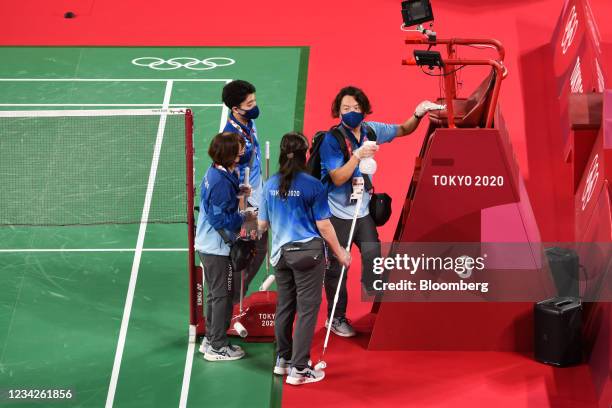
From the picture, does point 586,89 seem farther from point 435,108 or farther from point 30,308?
point 30,308

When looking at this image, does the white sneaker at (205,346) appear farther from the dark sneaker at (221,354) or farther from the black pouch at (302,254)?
the black pouch at (302,254)

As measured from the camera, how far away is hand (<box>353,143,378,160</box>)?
381 inches

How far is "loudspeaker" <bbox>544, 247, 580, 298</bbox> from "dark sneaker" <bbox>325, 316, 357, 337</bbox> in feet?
6.12

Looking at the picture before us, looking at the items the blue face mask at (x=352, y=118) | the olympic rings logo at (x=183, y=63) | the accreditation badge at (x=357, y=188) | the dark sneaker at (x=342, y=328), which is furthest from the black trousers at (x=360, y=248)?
the olympic rings logo at (x=183, y=63)

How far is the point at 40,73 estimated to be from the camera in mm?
15398

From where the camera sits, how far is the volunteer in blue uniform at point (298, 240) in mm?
9234

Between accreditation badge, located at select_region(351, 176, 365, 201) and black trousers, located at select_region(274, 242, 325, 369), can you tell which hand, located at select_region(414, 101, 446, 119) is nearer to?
accreditation badge, located at select_region(351, 176, 365, 201)

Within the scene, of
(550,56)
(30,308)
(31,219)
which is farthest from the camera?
(550,56)

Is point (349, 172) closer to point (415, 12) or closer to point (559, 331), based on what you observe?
point (415, 12)

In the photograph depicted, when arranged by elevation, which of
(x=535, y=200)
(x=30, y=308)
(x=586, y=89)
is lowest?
(x=30, y=308)

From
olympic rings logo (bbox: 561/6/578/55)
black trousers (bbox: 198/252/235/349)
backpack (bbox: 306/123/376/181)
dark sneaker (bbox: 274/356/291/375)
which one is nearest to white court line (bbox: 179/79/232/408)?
black trousers (bbox: 198/252/235/349)

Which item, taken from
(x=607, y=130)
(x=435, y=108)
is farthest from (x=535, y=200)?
(x=435, y=108)

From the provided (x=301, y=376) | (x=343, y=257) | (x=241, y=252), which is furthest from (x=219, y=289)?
(x=343, y=257)

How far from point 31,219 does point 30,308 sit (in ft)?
4.76
